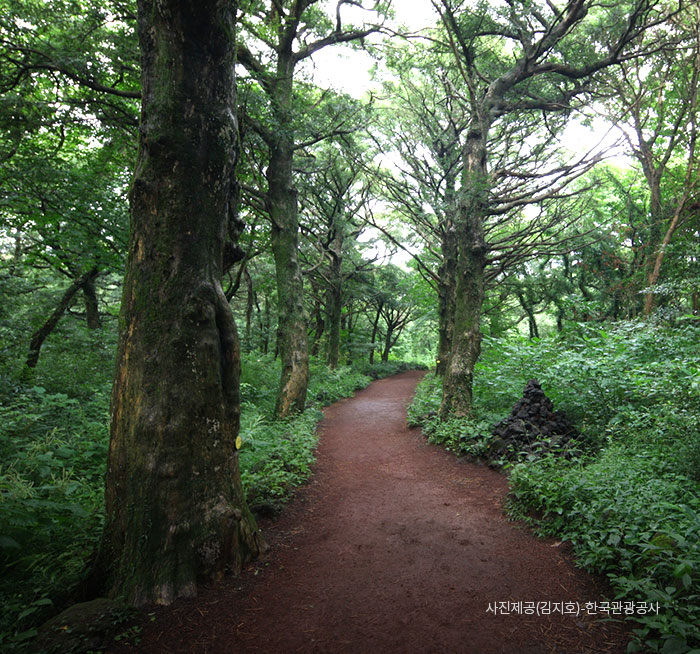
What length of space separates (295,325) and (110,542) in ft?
23.4

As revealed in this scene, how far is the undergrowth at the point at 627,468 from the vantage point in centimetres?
261

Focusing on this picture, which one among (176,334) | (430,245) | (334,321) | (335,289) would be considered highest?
(430,245)

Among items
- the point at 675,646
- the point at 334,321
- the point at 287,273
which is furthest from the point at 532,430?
the point at 334,321

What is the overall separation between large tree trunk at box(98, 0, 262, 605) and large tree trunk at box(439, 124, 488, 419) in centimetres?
630

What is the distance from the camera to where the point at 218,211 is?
137 inches

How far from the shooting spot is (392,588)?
3217 millimetres

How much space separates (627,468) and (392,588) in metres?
2.93

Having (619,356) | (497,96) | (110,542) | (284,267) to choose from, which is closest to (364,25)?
(497,96)

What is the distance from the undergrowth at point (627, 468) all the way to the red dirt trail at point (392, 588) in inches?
12.9

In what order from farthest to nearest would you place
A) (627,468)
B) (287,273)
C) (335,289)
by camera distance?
(335,289), (287,273), (627,468)

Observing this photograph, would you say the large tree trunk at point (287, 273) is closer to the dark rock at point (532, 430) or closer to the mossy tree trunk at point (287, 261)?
the mossy tree trunk at point (287, 261)

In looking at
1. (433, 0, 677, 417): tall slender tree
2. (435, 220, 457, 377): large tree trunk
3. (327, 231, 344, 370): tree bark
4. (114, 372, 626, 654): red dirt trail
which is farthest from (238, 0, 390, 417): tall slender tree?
(327, 231, 344, 370): tree bark

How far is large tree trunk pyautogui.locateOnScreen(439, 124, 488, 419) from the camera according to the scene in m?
8.67

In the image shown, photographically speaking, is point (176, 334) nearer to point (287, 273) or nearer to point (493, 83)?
point (287, 273)
